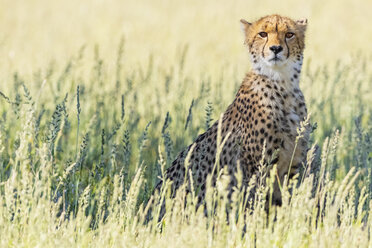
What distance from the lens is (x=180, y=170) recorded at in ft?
14.4

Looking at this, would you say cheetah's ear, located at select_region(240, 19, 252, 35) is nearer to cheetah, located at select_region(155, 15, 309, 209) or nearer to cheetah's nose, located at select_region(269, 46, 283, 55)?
cheetah, located at select_region(155, 15, 309, 209)

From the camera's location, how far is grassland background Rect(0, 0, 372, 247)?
3.22 m

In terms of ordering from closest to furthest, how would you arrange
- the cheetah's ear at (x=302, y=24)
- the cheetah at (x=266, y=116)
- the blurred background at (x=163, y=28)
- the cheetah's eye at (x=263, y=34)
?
the cheetah at (x=266, y=116)
the cheetah's eye at (x=263, y=34)
the cheetah's ear at (x=302, y=24)
the blurred background at (x=163, y=28)

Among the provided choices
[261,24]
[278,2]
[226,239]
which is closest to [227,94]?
[261,24]

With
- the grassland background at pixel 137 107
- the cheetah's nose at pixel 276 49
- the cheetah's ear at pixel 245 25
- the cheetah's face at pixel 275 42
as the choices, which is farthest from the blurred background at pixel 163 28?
the cheetah's nose at pixel 276 49

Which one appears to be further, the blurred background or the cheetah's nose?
the blurred background

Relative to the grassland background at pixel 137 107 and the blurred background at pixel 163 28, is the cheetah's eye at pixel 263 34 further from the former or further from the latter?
the blurred background at pixel 163 28

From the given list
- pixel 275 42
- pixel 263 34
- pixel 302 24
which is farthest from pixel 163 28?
pixel 275 42

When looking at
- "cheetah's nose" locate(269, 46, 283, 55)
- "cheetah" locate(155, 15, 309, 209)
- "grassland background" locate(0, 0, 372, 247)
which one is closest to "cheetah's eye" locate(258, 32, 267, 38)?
"cheetah" locate(155, 15, 309, 209)

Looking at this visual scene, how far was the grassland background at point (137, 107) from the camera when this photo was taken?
10.6 ft

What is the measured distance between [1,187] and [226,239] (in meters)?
1.65

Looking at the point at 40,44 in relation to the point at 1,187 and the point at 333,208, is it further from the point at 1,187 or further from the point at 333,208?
the point at 333,208

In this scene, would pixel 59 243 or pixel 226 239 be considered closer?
pixel 59 243

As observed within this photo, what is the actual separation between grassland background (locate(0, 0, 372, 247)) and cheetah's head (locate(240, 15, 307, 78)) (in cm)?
50
